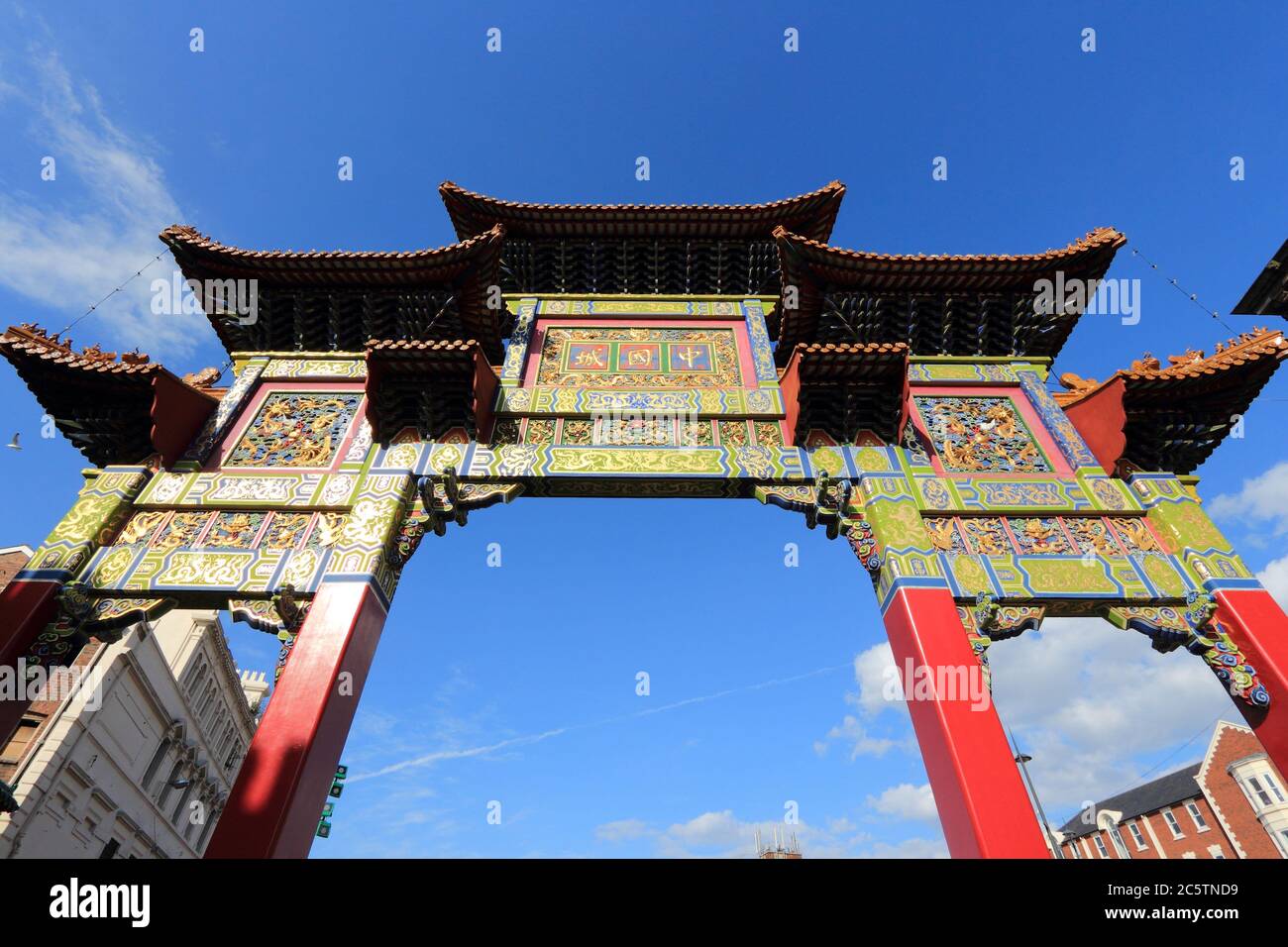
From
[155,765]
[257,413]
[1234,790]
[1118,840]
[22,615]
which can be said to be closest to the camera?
[22,615]

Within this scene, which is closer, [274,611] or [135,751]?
[274,611]

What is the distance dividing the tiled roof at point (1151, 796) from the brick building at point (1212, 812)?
0.05 m

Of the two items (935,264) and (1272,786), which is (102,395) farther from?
(1272,786)

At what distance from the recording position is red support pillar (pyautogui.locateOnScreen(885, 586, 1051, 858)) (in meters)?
5.21

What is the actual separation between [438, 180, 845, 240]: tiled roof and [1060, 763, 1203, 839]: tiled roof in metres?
35.3

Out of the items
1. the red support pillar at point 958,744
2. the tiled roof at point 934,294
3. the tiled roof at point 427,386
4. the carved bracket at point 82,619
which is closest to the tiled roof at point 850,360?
the tiled roof at point 934,294

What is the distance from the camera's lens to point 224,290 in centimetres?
997

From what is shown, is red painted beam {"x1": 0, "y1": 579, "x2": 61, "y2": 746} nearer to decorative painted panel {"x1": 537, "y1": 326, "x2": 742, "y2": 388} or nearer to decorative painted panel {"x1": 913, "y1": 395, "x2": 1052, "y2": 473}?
decorative painted panel {"x1": 537, "y1": 326, "x2": 742, "y2": 388}

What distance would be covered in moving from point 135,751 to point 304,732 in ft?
66.7

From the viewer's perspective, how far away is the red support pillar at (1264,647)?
624cm

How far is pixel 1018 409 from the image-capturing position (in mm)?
9484

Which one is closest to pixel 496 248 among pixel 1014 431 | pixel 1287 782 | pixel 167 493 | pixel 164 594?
pixel 167 493

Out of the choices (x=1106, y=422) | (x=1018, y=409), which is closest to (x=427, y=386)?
(x=1018, y=409)
